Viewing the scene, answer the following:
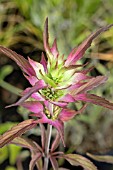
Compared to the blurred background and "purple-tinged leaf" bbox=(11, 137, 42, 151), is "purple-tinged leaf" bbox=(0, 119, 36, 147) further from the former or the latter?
the blurred background

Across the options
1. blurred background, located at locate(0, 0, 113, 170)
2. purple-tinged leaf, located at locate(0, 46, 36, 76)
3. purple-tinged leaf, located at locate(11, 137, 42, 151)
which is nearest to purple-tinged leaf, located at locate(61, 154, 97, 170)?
purple-tinged leaf, located at locate(11, 137, 42, 151)

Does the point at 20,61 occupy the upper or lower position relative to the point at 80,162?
upper

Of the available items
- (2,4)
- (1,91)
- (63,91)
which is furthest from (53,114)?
(2,4)

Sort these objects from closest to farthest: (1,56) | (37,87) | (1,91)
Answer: (37,87) → (1,91) → (1,56)

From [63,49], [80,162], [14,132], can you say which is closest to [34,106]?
[14,132]

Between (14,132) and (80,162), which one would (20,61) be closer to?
(14,132)

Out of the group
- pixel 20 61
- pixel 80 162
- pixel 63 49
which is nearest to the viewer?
pixel 20 61

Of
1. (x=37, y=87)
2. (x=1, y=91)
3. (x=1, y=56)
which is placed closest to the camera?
(x=37, y=87)

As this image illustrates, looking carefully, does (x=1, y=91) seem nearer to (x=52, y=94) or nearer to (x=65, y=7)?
(x=65, y=7)
